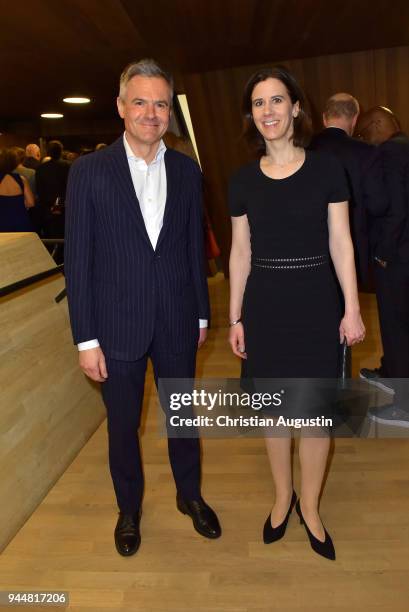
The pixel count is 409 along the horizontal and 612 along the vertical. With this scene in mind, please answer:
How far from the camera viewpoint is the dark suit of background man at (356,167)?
318 centimetres

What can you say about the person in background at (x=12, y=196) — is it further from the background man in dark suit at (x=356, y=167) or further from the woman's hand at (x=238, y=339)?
the woman's hand at (x=238, y=339)

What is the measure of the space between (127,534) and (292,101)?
6.16ft

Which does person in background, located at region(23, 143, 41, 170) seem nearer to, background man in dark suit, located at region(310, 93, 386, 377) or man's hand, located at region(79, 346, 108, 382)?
background man in dark suit, located at region(310, 93, 386, 377)

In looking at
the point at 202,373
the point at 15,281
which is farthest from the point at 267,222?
the point at 202,373

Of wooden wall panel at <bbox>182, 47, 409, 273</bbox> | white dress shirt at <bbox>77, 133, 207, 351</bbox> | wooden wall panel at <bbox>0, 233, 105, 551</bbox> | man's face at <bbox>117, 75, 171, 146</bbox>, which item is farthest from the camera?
wooden wall panel at <bbox>182, 47, 409, 273</bbox>

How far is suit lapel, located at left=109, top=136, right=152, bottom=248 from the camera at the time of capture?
196cm

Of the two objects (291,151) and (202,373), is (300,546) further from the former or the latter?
(202,373)

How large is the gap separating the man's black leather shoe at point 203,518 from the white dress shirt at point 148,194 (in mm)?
929

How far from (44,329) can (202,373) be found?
1602mm

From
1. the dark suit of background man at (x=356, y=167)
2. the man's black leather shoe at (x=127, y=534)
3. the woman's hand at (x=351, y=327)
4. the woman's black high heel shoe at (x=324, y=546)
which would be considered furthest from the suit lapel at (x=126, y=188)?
the dark suit of background man at (x=356, y=167)

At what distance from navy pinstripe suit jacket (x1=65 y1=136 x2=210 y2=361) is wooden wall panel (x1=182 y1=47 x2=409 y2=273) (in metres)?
4.53

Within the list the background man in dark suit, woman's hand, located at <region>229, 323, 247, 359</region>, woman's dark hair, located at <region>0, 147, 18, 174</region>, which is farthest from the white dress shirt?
woman's dark hair, located at <region>0, 147, 18, 174</region>

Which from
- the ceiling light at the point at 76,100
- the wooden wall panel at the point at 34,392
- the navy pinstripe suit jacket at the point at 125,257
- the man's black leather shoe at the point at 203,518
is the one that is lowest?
the man's black leather shoe at the point at 203,518

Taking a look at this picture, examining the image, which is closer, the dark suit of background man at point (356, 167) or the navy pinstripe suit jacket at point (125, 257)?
the navy pinstripe suit jacket at point (125, 257)
